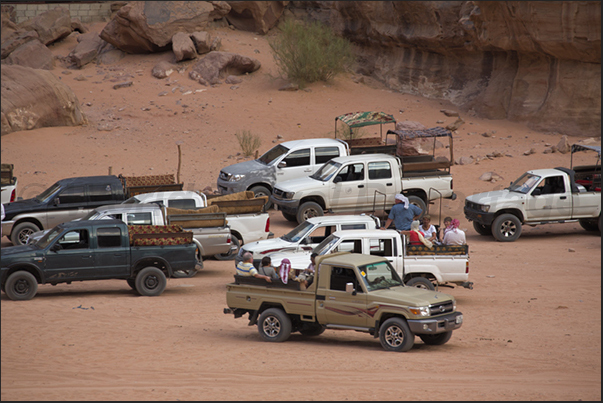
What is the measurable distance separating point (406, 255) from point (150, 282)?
4996mm

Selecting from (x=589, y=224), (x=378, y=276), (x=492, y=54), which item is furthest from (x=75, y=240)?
(x=492, y=54)

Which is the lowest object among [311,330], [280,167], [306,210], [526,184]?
[311,330]

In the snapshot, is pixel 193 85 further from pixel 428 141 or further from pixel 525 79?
pixel 525 79

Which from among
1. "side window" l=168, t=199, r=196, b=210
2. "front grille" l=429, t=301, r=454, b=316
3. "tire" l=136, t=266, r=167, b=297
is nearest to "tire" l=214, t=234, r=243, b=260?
"side window" l=168, t=199, r=196, b=210

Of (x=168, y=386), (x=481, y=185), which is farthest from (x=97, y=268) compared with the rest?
(x=481, y=185)

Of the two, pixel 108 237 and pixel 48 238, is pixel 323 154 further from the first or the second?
pixel 48 238

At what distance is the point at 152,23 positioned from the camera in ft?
131

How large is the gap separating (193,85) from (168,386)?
1194 inches

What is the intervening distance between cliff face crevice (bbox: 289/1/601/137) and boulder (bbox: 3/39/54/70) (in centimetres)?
1735

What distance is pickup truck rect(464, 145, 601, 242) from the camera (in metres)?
18.0

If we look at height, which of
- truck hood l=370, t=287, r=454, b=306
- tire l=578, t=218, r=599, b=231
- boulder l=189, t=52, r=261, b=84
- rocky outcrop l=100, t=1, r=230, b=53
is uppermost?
rocky outcrop l=100, t=1, r=230, b=53

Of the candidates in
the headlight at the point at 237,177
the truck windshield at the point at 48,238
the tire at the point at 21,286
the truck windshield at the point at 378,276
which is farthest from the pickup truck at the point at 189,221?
the truck windshield at the point at 378,276

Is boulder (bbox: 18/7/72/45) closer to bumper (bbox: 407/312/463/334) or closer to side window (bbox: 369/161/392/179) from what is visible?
side window (bbox: 369/161/392/179)

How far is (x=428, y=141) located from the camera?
2964 cm
